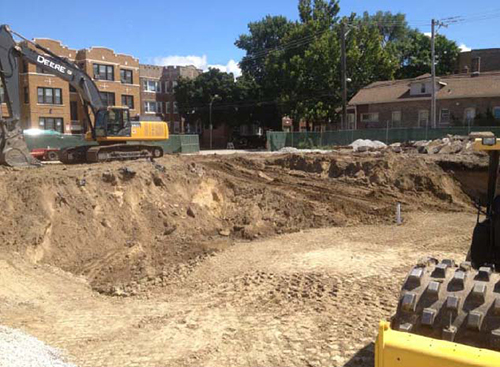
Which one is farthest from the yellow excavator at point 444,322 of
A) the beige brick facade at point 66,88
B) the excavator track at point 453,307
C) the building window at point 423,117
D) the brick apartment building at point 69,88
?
the beige brick facade at point 66,88

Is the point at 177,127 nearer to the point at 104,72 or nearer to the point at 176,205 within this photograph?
the point at 104,72

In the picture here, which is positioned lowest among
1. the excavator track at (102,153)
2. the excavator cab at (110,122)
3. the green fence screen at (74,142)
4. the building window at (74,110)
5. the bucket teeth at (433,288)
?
the bucket teeth at (433,288)

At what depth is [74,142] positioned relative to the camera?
33531 mm

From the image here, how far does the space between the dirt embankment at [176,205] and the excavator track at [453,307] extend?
693 cm

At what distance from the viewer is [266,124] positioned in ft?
208

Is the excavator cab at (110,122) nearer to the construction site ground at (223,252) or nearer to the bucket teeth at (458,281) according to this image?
the construction site ground at (223,252)

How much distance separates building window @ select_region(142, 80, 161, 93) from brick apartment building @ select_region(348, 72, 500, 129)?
105ft

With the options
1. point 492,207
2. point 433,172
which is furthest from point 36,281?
point 433,172

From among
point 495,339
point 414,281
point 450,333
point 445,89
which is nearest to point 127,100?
point 445,89

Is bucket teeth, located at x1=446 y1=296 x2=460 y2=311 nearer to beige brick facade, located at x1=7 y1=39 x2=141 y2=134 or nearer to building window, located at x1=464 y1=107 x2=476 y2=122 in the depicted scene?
building window, located at x1=464 y1=107 x2=476 y2=122

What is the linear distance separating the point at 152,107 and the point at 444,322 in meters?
71.8

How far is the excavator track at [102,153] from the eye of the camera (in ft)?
71.1

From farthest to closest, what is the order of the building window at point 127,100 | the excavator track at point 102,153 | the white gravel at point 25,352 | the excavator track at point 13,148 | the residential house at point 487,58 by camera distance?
the building window at point 127,100 → the residential house at point 487,58 → the excavator track at point 102,153 → the excavator track at point 13,148 → the white gravel at point 25,352

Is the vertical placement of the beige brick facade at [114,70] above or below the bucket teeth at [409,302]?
above
